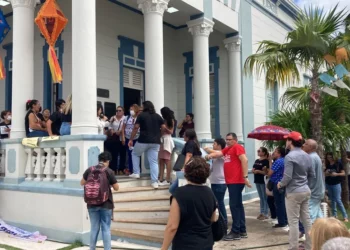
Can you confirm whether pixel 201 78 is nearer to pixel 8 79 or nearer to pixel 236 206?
pixel 236 206

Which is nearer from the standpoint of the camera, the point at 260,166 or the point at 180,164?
the point at 180,164

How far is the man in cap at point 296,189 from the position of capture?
18.9 ft

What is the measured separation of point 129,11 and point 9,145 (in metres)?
5.58

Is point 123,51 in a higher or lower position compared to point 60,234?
higher

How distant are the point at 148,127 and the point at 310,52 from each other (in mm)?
3606

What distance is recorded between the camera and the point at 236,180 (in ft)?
22.6

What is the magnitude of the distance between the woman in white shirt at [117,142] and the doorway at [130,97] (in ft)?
8.09

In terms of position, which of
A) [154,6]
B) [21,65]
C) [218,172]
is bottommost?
[218,172]

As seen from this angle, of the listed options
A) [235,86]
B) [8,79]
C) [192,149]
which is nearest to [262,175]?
[192,149]

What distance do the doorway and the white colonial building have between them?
0.10 ft

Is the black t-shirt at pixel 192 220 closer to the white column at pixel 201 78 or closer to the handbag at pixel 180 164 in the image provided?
the handbag at pixel 180 164

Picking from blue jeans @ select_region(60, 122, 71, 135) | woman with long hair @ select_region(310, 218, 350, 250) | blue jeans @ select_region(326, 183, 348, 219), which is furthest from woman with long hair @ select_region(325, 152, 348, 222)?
woman with long hair @ select_region(310, 218, 350, 250)

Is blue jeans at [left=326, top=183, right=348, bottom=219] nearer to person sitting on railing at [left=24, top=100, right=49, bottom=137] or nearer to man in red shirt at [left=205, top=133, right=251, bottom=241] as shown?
man in red shirt at [left=205, top=133, right=251, bottom=241]

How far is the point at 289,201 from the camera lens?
5844 mm
